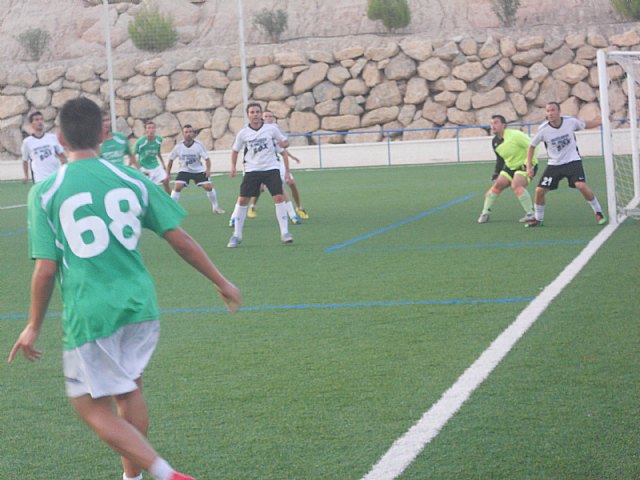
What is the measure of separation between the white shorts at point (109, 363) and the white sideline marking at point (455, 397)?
3.89 ft

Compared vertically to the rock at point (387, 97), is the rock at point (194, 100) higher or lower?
higher

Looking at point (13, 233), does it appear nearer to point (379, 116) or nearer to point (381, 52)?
Result: point (379, 116)

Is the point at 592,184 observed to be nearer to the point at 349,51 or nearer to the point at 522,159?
the point at 522,159

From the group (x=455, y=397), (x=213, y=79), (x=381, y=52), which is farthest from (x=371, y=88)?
(x=455, y=397)

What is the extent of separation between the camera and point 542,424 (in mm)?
5438

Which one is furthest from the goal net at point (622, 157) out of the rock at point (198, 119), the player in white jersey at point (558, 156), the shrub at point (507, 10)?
the rock at point (198, 119)

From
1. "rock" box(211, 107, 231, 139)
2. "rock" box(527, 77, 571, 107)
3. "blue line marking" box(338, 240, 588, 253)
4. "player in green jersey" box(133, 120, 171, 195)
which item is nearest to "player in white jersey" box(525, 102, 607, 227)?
"blue line marking" box(338, 240, 588, 253)

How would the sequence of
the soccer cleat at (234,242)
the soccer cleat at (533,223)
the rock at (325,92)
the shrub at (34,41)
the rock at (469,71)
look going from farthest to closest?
1. the shrub at (34,41)
2. the rock at (325,92)
3. the rock at (469,71)
4. the soccer cleat at (533,223)
5. the soccer cleat at (234,242)

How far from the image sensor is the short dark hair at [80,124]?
13.8ft

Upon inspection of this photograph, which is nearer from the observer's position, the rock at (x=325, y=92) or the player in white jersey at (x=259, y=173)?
the player in white jersey at (x=259, y=173)

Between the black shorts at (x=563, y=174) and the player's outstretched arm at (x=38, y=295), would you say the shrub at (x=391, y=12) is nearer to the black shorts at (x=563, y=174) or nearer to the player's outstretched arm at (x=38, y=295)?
the black shorts at (x=563, y=174)

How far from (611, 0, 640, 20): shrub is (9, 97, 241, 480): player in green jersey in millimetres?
45233

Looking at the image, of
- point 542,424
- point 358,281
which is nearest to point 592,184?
point 358,281

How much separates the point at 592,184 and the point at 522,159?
8.02 m
